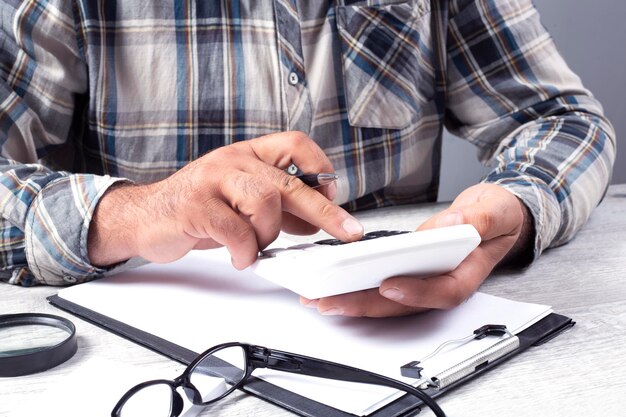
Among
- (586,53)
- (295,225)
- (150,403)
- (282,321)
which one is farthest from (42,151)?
(586,53)

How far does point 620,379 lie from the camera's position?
24.7 inches

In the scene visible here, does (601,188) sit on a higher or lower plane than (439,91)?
lower

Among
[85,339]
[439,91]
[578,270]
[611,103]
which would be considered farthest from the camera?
[611,103]

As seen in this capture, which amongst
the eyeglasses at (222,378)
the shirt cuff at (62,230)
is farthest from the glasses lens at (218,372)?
the shirt cuff at (62,230)

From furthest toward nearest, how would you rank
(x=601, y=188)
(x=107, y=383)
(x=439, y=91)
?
(x=439, y=91) → (x=601, y=188) → (x=107, y=383)

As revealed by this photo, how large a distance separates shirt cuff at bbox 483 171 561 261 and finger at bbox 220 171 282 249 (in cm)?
37

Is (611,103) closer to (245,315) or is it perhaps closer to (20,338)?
(245,315)

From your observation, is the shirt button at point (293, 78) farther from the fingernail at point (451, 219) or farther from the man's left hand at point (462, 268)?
the fingernail at point (451, 219)

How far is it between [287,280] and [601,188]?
0.72 m

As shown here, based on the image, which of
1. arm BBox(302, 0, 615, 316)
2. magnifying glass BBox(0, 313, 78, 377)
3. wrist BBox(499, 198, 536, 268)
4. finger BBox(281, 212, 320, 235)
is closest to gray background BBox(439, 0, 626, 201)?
arm BBox(302, 0, 615, 316)

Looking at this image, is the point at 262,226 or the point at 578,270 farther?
the point at 578,270

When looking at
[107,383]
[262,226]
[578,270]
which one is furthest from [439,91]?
[107,383]

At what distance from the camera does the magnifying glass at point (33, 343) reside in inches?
25.7

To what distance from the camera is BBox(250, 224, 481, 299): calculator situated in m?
0.64
